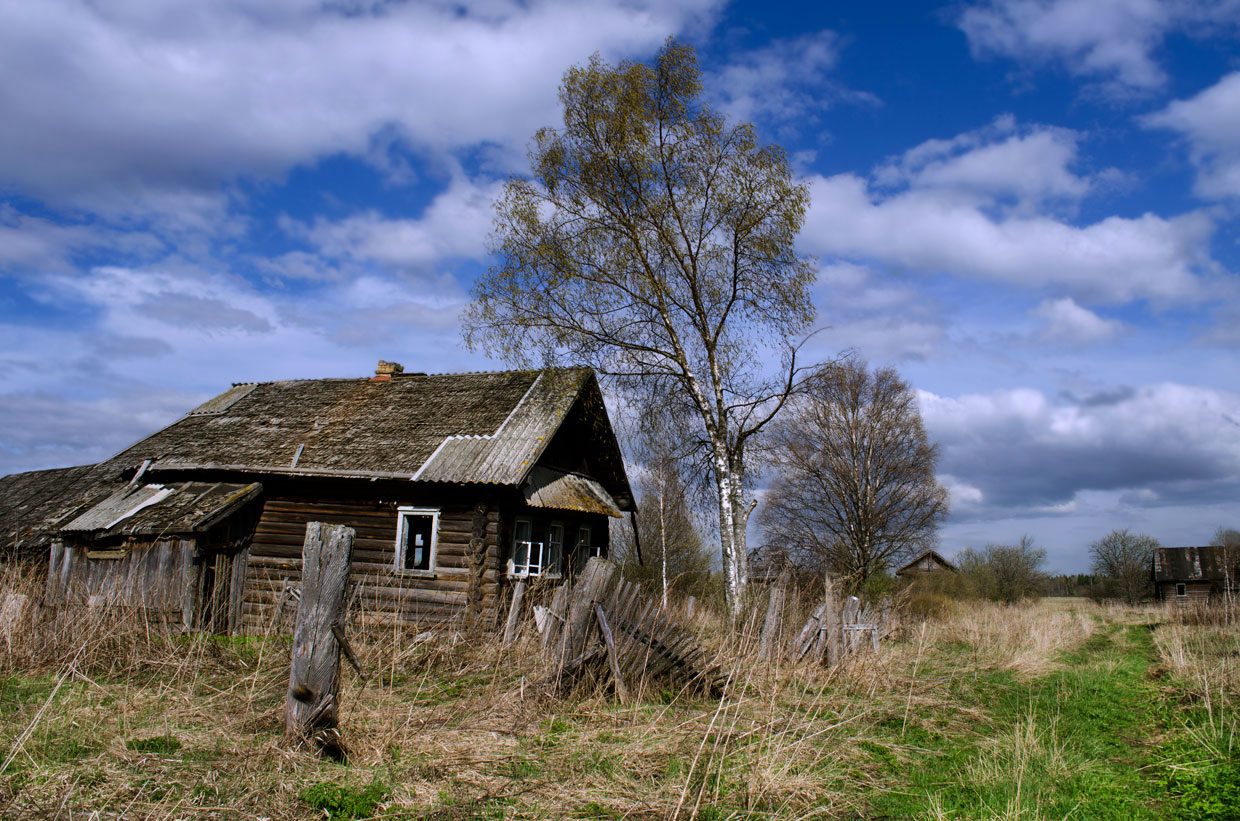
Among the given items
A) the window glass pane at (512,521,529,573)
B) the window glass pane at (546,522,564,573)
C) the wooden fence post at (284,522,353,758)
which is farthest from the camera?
the window glass pane at (546,522,564,573)

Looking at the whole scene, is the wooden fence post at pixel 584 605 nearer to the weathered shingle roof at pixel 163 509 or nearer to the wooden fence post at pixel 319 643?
the wooden fence post at pixel 319 643

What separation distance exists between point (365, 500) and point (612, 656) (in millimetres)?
9182

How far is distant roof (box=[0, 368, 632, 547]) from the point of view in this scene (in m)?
14.5

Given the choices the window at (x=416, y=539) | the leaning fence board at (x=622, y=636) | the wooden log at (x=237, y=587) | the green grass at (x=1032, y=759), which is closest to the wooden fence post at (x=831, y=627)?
the green grass at (x=1032, y=759)

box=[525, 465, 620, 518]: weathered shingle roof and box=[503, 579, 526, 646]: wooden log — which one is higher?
box=[525, 465, 620, 518]: weathered shingle roof

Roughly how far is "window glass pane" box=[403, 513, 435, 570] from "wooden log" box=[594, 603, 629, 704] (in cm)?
788

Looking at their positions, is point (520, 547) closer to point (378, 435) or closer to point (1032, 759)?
point (378, 435)

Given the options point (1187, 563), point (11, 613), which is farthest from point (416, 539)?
point (1187, 563)

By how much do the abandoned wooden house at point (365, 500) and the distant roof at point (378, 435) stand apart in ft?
0.16

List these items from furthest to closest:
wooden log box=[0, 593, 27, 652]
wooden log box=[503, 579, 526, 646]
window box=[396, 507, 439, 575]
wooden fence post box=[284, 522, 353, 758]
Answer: window box=[396, 507, 439, 575], wooden log box=[503, 579, 526, 646], wooden log box=[0, 593, 27, 652], wooden fence post box=[284, 522, 353, 758]

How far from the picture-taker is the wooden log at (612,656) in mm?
7004

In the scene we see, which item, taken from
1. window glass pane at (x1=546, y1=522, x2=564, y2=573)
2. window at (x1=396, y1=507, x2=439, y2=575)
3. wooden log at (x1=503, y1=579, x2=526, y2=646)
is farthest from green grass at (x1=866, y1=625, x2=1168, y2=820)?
window at (x1=396, y1=507, x2=439, y2=575)

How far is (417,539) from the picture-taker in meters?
15.3

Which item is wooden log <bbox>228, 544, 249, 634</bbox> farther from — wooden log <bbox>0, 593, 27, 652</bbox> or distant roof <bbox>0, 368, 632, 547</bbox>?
wooden log <bbox>0, 593, 27, 652</bbox>
